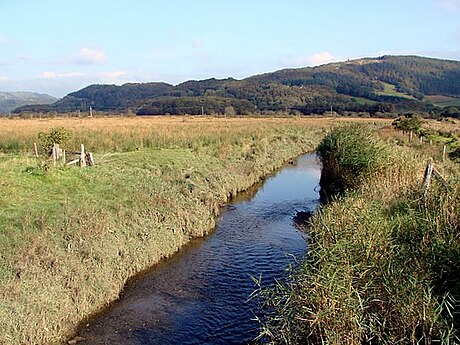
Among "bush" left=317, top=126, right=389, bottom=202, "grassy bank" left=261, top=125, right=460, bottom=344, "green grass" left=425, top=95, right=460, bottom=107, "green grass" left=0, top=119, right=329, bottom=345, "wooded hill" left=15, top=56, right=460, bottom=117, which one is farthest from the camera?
"green grass" left=425, top=95, right=460, bottom=107

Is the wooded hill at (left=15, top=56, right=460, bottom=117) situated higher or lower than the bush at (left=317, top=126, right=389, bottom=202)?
higher

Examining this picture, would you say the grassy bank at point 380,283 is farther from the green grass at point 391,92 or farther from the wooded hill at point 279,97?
the green grass at point 391,92

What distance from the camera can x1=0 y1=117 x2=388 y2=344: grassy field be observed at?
33.3ft

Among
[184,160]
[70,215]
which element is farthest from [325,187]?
[70,215]

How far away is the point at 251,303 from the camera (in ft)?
40.4

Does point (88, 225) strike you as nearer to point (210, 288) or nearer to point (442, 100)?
point (210, 288)

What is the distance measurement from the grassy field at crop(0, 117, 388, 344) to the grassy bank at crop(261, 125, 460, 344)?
193 inches

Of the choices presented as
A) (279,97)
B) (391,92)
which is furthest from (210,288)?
(391,92)

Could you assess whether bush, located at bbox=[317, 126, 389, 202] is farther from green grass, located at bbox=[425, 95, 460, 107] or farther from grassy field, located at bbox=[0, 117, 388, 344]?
green grass, located at bbox=[425, 95, 460, 107]

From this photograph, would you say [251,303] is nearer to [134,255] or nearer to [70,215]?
[134,255]

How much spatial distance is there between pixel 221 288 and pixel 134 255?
283cm

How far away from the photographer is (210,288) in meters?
13.3

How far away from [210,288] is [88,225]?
12.7ft

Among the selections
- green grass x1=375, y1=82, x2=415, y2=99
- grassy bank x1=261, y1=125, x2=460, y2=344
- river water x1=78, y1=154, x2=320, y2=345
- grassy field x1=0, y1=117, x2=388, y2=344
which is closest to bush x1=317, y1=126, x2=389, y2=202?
river water x1=78, y1=154, x2=320, y2=345
